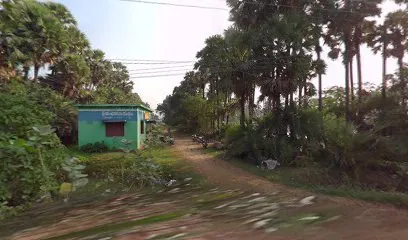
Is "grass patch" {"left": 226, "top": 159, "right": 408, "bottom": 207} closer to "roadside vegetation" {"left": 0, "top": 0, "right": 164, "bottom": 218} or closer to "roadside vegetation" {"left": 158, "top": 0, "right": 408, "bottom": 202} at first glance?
"roadside vegetation" {"left": 158, "top": 0, "right": 408, "bottom": 202}

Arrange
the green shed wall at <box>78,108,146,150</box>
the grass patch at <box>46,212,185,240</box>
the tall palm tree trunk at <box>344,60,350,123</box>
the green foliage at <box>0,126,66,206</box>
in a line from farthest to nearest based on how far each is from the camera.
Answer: the green shed wall at <box>78,108,146,150</box> < the tall palm tree trunk at <box>344,60,350,123</box> < the grass patch at <box>46,212,185,240</box> < the green foliage at <box>0,126,66,206</box>

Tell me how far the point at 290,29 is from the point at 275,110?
4.10m

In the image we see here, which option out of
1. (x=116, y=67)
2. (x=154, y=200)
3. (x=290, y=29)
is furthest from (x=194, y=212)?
(x=116, y=67)

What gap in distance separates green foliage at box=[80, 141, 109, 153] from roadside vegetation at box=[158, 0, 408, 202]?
8.35 m

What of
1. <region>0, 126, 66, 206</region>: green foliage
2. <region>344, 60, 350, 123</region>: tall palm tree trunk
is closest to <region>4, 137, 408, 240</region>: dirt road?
<region>0, 126, 66, 206</region>: green foliage

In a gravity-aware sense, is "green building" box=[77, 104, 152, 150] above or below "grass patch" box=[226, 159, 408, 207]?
above

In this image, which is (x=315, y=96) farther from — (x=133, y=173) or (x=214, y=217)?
(x=214, y=217)

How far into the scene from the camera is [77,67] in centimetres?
2614

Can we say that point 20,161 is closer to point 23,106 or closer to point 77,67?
point 23,106

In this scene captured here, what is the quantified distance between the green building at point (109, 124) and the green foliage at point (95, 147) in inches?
14.3

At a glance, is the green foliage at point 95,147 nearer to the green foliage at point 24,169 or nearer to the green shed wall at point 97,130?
the green shed wall at point 97,130

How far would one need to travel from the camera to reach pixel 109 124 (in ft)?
81.6

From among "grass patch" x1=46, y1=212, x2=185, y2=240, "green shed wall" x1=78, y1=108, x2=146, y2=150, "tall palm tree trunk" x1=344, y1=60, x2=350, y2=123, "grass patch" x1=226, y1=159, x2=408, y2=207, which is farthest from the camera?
"green shed wall" x1=78, y1=108, x2=146, y2=150

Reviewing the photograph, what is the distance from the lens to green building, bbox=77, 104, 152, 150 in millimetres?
24422
